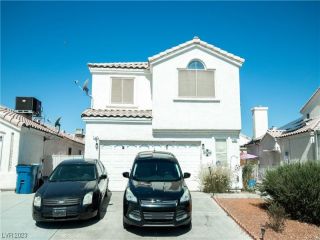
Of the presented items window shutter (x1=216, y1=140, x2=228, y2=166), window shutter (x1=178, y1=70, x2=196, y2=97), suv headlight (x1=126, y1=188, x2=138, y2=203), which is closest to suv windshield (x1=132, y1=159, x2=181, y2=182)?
suv headlight (x1=126, y1=188, x2=138, y2=203)

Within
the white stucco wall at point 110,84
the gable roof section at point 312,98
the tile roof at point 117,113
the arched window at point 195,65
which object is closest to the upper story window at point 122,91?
the white stucco wall at point 110,84

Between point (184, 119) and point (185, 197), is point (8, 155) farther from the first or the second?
point (185, 197)

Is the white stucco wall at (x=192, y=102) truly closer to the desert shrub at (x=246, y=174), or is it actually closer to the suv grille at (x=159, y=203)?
the desert shrub at (x=246, y=174)

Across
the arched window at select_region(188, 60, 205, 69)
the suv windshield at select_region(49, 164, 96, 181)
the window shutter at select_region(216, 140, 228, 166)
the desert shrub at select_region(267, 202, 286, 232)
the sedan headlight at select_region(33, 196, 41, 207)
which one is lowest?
the desert shrub at select_region(267, 202, 286, 232)

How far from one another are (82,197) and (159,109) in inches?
293

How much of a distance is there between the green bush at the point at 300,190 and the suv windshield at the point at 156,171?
10.9 ft

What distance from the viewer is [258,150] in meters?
26.0

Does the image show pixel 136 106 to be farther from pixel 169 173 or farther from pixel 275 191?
pixel 275 191

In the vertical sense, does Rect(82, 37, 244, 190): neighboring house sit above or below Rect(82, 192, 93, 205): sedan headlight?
above

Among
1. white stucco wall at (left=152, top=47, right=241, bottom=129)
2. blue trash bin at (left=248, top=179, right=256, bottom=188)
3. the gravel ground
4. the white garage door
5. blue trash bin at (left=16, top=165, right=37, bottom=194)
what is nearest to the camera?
the gravel ground

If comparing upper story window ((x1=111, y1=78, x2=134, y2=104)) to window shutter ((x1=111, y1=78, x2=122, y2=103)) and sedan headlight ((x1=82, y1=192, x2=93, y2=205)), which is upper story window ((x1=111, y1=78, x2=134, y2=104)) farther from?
sedan headlight ((x1=82, y1=192, x2=93, y2=205))

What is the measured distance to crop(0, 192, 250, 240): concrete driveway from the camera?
284 inches

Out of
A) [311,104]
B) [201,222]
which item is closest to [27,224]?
[201,222]

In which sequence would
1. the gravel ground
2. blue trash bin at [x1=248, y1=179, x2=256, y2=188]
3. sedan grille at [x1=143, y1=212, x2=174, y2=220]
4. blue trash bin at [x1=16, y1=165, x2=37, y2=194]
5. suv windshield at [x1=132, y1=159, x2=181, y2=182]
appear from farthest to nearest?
blue trash bin at [x1=248, y1=179, x2=256, y2=188], blue trash bin at [x1=16, y1=165, x2=37, y2=194], suv windshield at [x1=132, y1=159, x2=181, y2=182], the gravel ground, sedan grille at [x1=143, y1=212, x2=174, y2=220]
